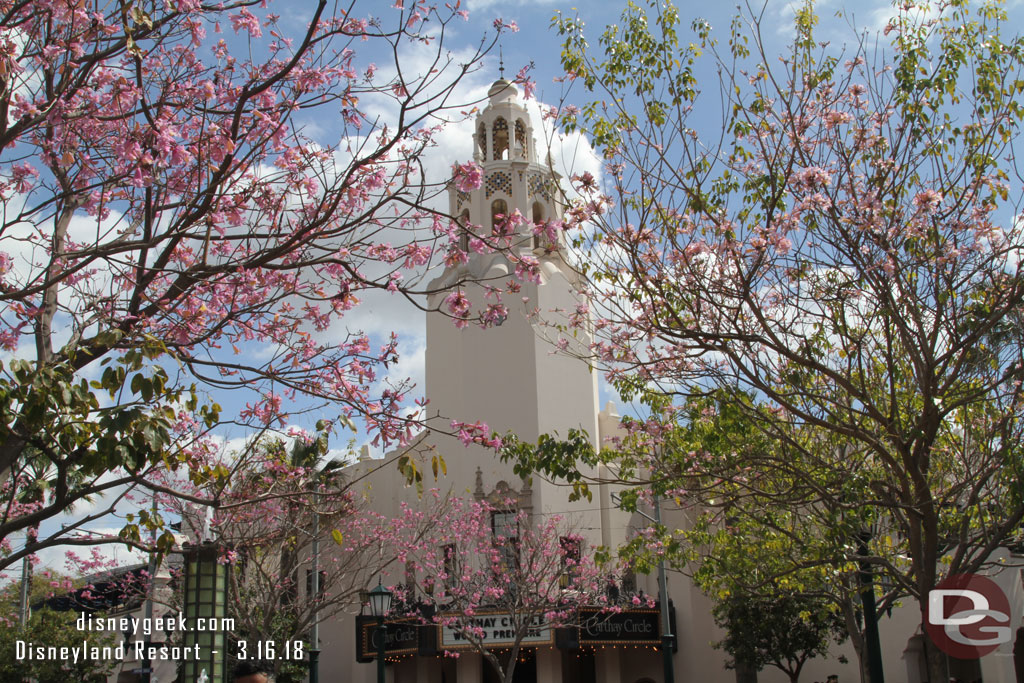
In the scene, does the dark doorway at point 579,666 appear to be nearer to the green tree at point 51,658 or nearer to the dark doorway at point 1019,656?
the green tree at point 51,658

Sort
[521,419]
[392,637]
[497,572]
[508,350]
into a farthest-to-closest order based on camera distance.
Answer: [508,350]
[521,419]
[392,637]
[497,572]

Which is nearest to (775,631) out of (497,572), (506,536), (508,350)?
(497,572)

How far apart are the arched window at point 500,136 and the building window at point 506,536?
12.9 metres

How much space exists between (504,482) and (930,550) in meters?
21.5

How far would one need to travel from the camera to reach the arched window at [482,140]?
35562mm

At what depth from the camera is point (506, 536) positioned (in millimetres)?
28594

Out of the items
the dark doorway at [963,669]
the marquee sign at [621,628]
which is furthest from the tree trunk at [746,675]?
the dark doorway at [963,669]

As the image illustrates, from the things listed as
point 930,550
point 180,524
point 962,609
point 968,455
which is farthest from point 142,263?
point 180,524

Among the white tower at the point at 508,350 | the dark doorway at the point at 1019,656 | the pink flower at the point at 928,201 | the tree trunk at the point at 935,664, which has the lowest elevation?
the dark doorway at the point at 1019,656

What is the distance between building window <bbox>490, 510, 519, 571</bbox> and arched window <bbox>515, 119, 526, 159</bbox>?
41.7 feet

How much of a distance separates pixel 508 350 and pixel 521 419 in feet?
7.96

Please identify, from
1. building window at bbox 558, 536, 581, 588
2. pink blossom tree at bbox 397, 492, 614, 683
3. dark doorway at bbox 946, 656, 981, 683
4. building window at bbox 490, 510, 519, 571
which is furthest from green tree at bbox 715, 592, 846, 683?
building window at bbox 490, 510, 519, 571

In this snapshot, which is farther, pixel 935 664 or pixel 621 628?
pixel 621 628

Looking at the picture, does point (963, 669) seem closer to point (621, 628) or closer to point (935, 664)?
point (621, 628)
